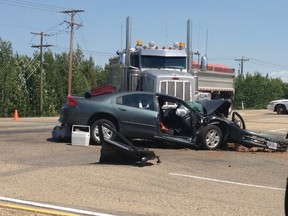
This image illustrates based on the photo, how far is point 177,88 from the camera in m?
19.5

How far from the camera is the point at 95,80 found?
7919 centimetres

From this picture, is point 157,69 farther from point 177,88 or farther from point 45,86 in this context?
point 45,86

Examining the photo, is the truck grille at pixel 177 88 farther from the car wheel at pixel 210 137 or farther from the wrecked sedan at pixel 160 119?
the car wheel at pixel 210 137

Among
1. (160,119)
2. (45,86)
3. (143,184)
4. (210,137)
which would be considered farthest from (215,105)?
(45,86)

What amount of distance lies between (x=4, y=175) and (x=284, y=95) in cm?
6968

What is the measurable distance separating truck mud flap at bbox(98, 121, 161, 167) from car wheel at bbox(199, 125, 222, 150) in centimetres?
316

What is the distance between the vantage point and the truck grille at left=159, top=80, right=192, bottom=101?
1928cm

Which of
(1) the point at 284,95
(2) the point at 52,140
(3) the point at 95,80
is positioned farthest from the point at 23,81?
(2) the point at 52,140

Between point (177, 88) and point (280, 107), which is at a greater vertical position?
point (177, 88)

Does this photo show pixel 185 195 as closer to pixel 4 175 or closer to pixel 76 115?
pixel 4 175

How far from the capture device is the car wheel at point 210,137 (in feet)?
43.8

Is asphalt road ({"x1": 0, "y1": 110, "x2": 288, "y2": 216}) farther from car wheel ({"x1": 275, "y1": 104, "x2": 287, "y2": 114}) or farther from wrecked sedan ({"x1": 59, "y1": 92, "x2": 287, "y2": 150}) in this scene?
car wheel ({"x1": 275, "y1": 104, "x2": 287, "y2": 114})

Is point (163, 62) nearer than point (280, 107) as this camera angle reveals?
Yes

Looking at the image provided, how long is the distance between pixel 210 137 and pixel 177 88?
6321 mm
